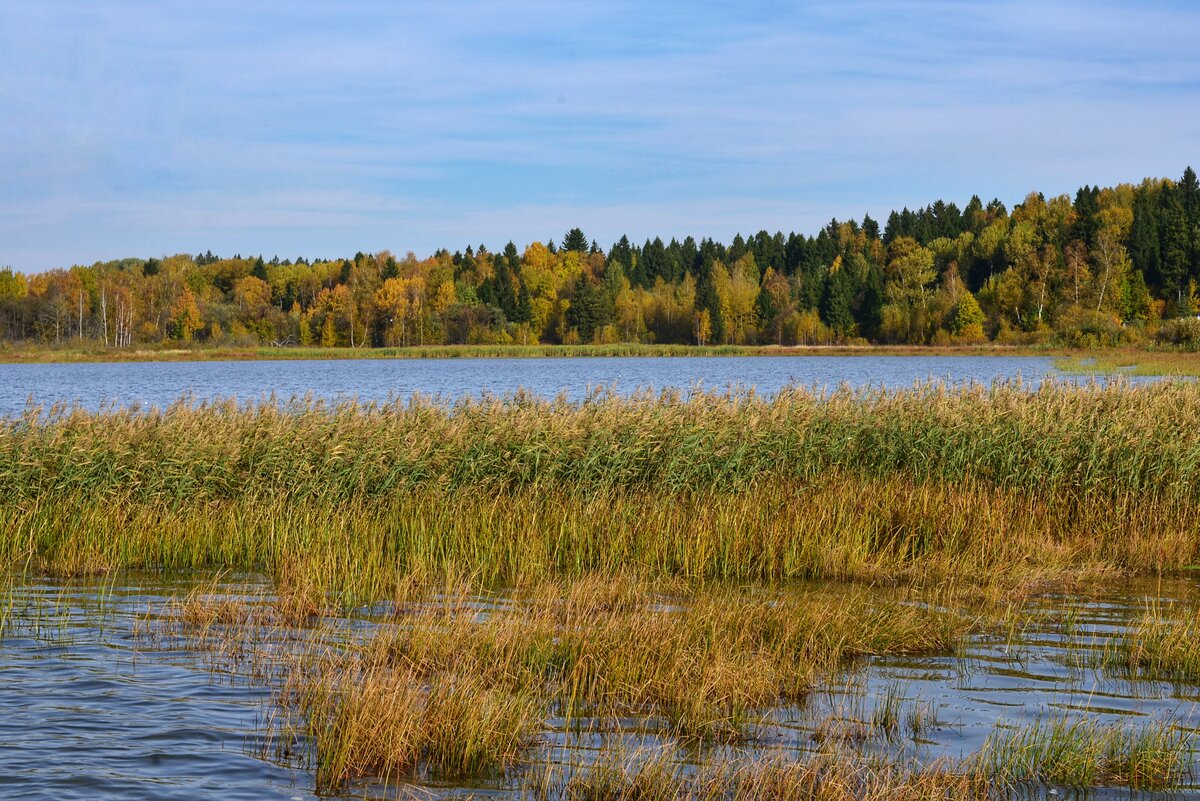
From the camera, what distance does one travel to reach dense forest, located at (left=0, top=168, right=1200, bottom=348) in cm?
10875

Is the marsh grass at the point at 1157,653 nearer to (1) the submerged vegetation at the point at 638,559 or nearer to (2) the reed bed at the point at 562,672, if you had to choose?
(1) the submerged vegetation at the point at 638,559

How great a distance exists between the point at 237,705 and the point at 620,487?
7932 mm

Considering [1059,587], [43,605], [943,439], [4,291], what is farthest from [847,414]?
[4,291]

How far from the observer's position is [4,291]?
127062mm

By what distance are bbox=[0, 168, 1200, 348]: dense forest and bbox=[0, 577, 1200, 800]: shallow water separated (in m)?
90.2

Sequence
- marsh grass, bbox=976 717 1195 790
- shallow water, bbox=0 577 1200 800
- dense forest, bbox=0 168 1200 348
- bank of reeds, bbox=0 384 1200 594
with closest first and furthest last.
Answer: marsh grass, bbox=976 717 1195 790 → shallow water, bbox=0 577 1200 800 → bank of reeds, bbox=0 384 1200 594 → dense forest, bbox=0 168 1200 348

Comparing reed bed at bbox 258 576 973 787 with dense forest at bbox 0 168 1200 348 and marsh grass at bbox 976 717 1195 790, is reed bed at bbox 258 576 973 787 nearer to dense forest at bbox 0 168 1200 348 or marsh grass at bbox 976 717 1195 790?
marsh grass at bbox 976 717 1195 790

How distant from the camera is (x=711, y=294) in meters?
126

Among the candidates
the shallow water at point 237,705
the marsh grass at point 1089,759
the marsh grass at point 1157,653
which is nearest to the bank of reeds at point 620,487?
the shallow water at point 237,705

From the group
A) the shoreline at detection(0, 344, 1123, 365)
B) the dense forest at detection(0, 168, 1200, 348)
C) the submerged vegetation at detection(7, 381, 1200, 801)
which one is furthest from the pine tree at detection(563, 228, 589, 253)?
the submerged vegetation at detection(7, 381, 1200, 801)

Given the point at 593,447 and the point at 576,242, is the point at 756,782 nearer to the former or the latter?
the point at 593,447

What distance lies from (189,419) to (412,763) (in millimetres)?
10274

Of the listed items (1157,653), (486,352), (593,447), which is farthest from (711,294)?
(1157,653)

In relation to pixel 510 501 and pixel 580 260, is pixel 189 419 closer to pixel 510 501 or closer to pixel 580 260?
pixel 510 501
